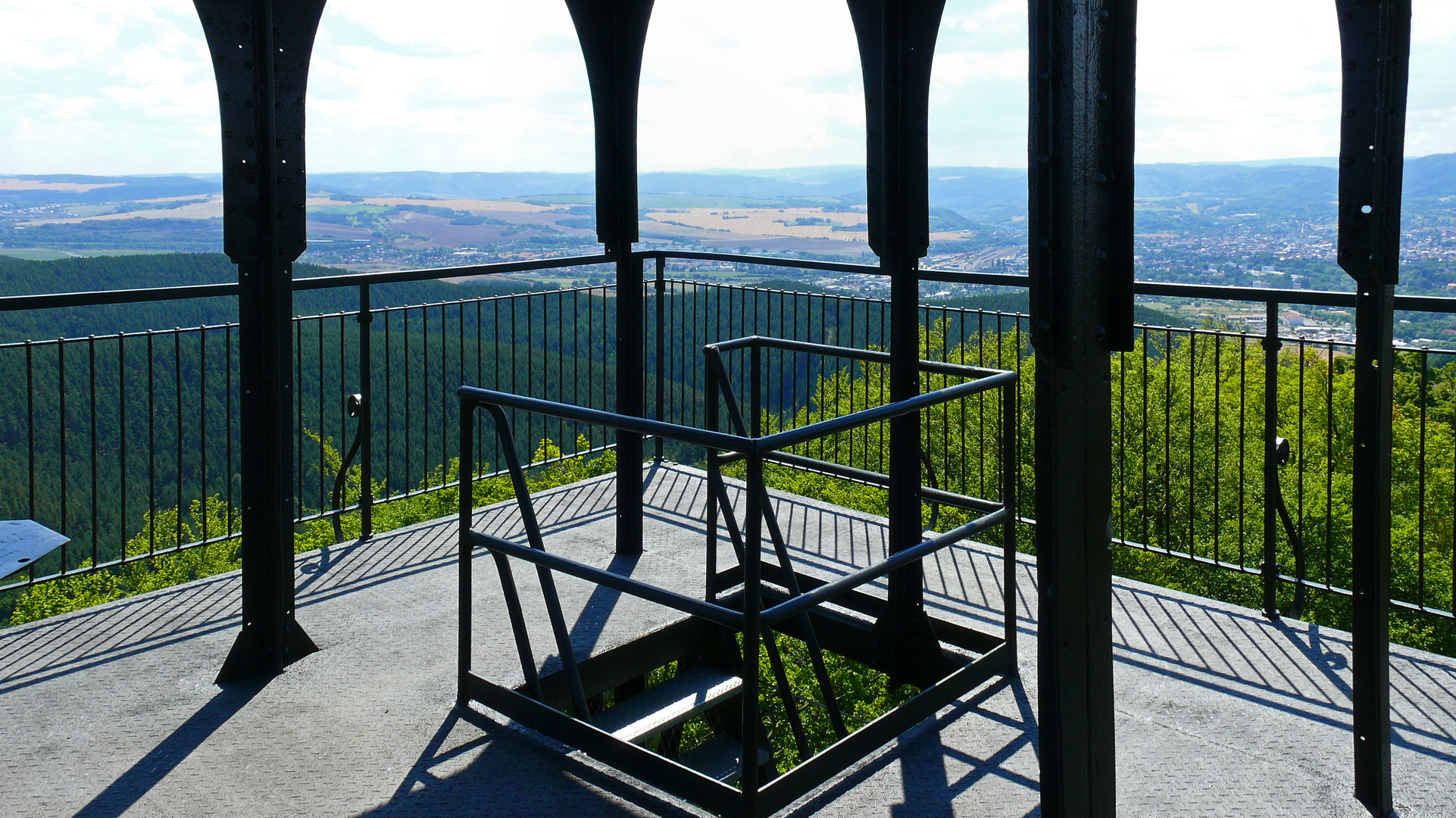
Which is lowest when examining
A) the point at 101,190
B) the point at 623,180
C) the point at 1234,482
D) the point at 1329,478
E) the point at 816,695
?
the point at 1234,482

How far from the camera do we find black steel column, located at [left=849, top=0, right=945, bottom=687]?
4.12 metres

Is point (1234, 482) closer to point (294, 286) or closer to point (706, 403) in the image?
point (706, 403)

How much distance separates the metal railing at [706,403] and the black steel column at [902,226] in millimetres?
285

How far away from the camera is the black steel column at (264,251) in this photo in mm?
4133

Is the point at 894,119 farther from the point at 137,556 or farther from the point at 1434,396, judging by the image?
the point at 1434,396

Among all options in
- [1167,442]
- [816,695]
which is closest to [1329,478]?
[1167,442]

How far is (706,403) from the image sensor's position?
5.09m

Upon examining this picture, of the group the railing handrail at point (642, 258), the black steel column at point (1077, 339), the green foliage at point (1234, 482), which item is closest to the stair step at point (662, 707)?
the black steel column at point (1077, 339)

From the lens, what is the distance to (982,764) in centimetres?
368

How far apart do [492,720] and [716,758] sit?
2008 mm

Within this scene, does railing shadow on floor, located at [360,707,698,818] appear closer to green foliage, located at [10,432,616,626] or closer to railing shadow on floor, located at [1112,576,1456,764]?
railing shadow on floor, located at [1112,576,1456,764]

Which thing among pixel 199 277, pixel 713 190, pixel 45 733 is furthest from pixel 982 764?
pixel 713 190

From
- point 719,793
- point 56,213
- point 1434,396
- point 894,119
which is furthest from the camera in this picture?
point 56,213

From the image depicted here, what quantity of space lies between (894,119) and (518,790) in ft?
9.09
